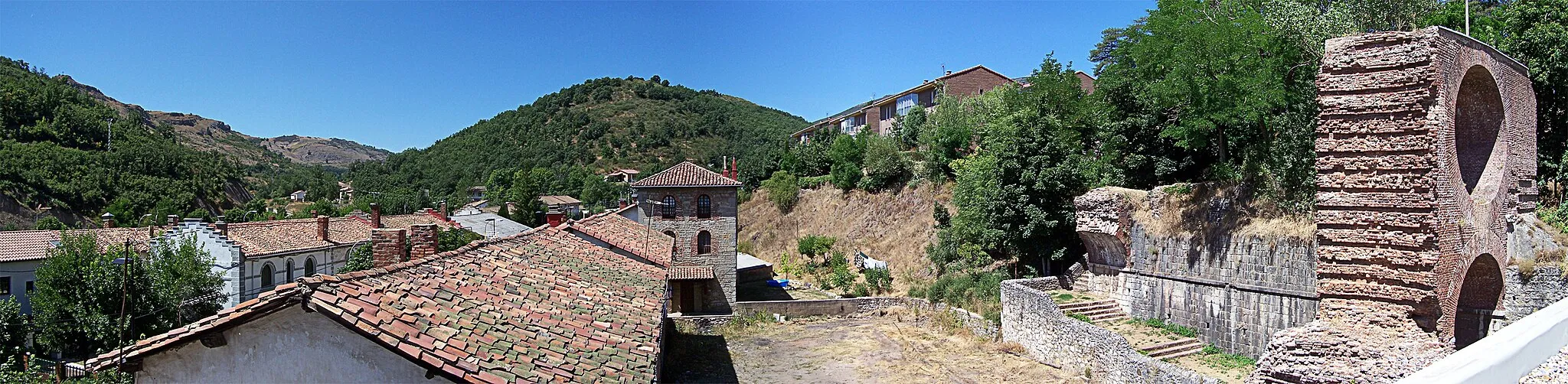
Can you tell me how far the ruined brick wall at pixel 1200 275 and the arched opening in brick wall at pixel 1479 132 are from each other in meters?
4.03

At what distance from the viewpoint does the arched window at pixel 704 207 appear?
2983 cm

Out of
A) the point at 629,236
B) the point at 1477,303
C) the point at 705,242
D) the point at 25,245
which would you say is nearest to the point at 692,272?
the point at 705,242

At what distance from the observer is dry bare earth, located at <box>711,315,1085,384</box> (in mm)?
20594

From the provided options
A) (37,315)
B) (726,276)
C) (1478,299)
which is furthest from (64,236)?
(1478,299)

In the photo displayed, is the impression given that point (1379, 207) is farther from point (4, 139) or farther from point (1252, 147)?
point (4, 139)

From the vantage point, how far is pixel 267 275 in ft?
101

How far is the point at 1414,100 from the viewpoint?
34.3 ft

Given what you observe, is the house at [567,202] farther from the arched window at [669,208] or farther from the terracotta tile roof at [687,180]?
the arched window at [669,208]

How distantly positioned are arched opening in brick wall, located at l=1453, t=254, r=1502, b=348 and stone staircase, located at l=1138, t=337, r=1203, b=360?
5.77m

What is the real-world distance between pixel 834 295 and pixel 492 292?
24.7 m

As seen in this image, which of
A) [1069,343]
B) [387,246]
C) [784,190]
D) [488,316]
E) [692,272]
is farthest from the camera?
[784,190]

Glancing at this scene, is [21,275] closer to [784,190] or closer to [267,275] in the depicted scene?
[267,275]

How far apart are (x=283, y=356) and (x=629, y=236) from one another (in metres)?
15.6

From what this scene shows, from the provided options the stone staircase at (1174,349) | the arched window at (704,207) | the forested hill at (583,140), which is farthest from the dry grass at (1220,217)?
the forested hill at (583,140)
